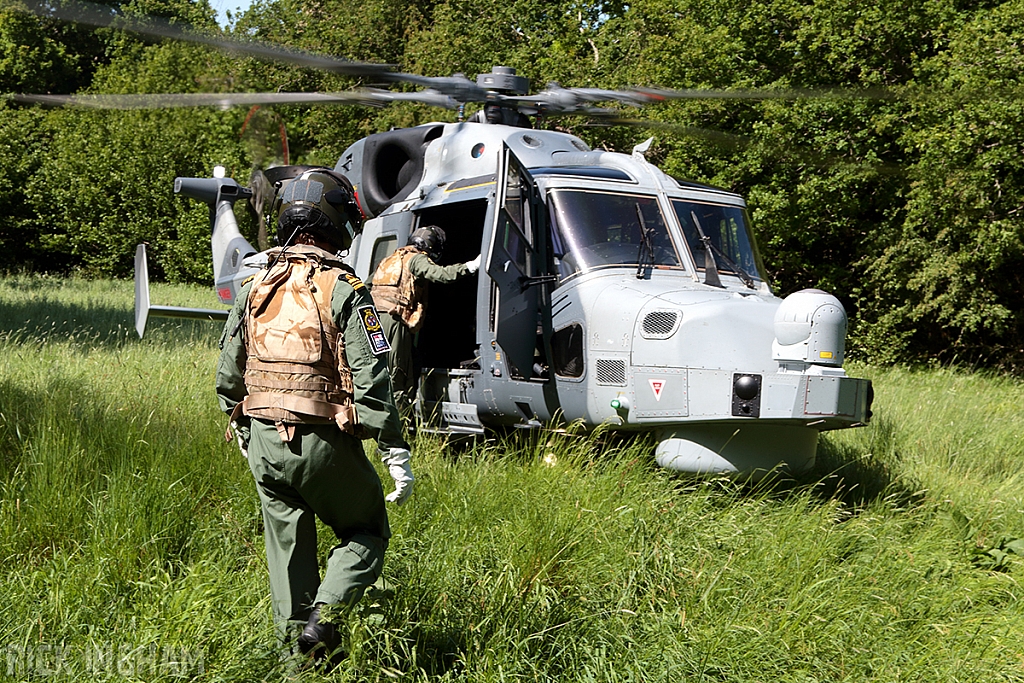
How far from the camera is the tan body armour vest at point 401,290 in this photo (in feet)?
22.5

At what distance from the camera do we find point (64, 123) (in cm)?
2692

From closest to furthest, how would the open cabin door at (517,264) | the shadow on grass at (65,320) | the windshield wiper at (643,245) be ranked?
the open cabin door at (517,264) < the windshield wiper at (643,245) < the shadow on grass at (65,320)

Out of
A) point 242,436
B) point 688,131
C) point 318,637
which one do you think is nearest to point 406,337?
point 688,131

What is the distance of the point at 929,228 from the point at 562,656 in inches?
461

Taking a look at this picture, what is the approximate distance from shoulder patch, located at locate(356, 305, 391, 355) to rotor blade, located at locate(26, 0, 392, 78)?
1.73 m

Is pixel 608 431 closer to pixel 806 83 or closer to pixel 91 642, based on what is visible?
pixel 91 642

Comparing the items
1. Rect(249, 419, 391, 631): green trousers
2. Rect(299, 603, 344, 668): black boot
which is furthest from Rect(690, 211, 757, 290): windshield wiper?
Rect(299, 603, 344, 668): black boot

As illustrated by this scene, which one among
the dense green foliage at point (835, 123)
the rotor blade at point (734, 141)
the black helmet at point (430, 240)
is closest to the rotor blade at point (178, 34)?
the dense green foliage at point (835, 123)

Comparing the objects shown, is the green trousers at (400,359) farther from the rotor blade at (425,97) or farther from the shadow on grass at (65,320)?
the shadow on grass at (65,320)

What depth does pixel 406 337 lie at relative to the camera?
22.7 ft

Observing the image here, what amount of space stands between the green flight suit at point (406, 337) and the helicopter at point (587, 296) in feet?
0.58

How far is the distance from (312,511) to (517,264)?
2.99m

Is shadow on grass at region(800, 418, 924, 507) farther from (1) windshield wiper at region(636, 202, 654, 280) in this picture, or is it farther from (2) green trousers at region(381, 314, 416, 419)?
(2) green trousers at region(381, 314, 416, 419)

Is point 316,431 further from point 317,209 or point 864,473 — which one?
point 864,473
